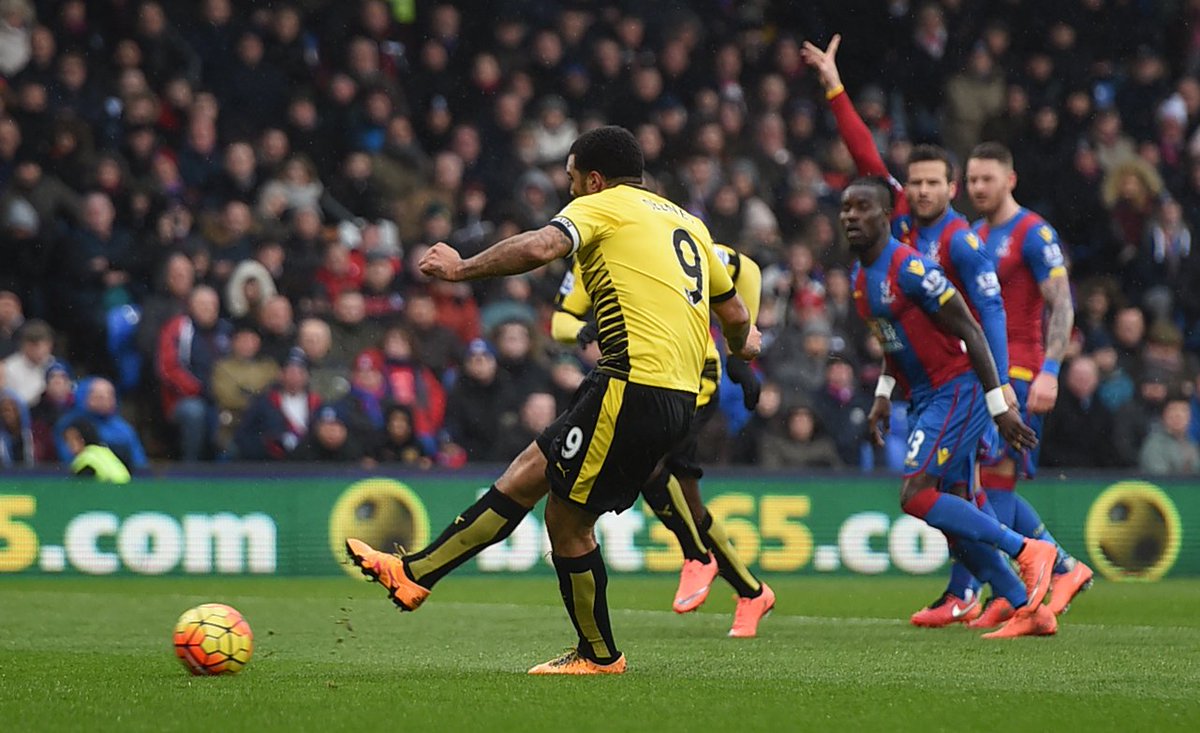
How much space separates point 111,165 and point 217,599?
5404 millimetres

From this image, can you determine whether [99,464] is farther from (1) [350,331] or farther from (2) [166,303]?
(1) [350,331]

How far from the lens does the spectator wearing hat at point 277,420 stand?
14.7m

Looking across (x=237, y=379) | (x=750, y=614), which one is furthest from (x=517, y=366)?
(x=750, y=614)

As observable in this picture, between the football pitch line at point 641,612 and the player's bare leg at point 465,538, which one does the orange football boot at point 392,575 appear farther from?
the football pitch line at point 641,612

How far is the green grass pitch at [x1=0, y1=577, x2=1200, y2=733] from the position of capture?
18.9 ft

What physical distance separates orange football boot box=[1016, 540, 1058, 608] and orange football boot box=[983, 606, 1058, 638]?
0.23 ft

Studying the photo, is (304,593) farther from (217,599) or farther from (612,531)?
(612,531)

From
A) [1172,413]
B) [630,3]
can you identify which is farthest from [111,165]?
[1172,413]

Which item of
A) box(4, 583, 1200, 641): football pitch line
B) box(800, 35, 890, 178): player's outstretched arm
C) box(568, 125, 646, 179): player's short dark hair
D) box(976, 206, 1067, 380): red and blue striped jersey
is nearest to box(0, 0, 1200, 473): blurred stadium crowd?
box(4, 583, 1200, 641): football pitch line

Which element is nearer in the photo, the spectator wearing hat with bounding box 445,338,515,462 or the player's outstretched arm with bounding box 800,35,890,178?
the player's outstretched arm with bounding box 800,35,890,178

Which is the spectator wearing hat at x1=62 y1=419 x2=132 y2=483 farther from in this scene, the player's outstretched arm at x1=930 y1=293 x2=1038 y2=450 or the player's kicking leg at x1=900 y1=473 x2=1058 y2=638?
the player's outstretched arm at x1=930 y1=293 x2=1038 y2=450

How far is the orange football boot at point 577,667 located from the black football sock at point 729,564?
219 cm

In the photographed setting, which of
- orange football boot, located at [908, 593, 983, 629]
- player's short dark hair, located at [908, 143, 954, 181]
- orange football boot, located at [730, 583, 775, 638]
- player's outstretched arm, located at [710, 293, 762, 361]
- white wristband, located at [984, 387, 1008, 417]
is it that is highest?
player's short dark hair, located at [908, 143, 954, 181]

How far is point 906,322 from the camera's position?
366 inches
